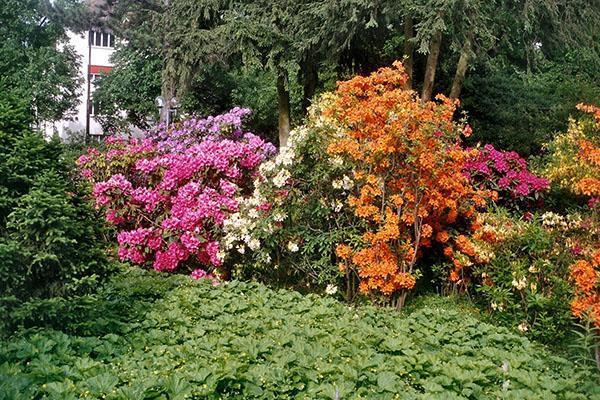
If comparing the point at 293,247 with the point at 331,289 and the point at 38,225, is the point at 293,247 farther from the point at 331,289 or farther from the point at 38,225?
the point at 38,225

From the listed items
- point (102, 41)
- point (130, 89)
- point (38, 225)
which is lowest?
point (38, 225)

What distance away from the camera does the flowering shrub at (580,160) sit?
5367 mm

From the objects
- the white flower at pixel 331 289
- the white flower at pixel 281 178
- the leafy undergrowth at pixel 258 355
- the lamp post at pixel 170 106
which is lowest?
the white flower at pixel 331 289

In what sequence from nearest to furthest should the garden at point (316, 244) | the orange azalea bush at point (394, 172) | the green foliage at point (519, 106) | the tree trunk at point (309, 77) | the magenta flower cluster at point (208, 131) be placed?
the garden at point (316, 244) → the orange azalea bush at point (394, 172) → the magenta flower cluster at point (208, 131) → the green foliage at point (519, 106) → the tree trunk at point (309, 77)

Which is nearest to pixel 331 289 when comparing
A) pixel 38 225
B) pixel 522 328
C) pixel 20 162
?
pixel 522 328

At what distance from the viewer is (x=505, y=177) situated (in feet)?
21.8

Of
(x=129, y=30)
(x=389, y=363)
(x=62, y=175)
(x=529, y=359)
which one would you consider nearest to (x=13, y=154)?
(x=62, y=175)

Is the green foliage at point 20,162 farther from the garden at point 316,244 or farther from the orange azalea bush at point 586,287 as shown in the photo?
the orange azalea bush at point 586,287

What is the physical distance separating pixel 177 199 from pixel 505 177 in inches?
139

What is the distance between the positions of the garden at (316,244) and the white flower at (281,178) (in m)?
0.02

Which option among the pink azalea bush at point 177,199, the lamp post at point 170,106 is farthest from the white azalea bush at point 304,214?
the lamp post at point 170,106

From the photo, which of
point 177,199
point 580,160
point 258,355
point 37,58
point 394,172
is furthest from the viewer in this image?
point 37,58

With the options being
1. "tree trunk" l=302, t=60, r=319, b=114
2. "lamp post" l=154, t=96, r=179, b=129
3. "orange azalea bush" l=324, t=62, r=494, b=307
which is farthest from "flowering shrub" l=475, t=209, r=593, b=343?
"lamp post" l=154, t=96, r=179, b=129

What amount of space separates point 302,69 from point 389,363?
28.9 ft
